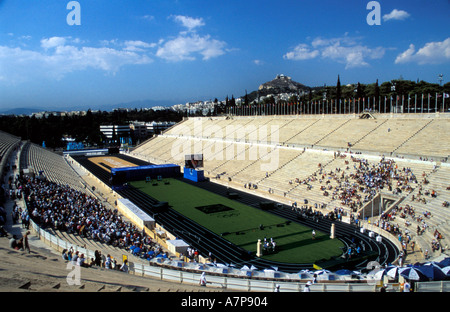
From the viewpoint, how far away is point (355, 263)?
17.0 meters

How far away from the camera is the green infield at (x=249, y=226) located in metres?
18.6

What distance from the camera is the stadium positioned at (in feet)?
38.9

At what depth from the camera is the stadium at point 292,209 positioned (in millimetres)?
11859

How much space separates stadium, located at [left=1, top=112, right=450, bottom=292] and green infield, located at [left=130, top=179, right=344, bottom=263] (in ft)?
0.26

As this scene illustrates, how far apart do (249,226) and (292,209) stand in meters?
5.39

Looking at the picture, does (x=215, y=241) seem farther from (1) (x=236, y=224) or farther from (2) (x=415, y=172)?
(2) (x=415, y=172)

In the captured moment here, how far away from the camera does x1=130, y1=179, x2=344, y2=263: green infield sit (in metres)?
18.6

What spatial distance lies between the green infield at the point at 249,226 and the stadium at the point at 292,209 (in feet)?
0.26

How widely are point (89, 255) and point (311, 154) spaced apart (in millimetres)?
29582

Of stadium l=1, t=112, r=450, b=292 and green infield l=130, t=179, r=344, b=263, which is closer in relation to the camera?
stadium l=1, t=112, r=450, b=292

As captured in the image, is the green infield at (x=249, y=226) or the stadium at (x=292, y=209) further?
the green infield at (x=249, y=226)

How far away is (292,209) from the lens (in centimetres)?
Answer: 2725
